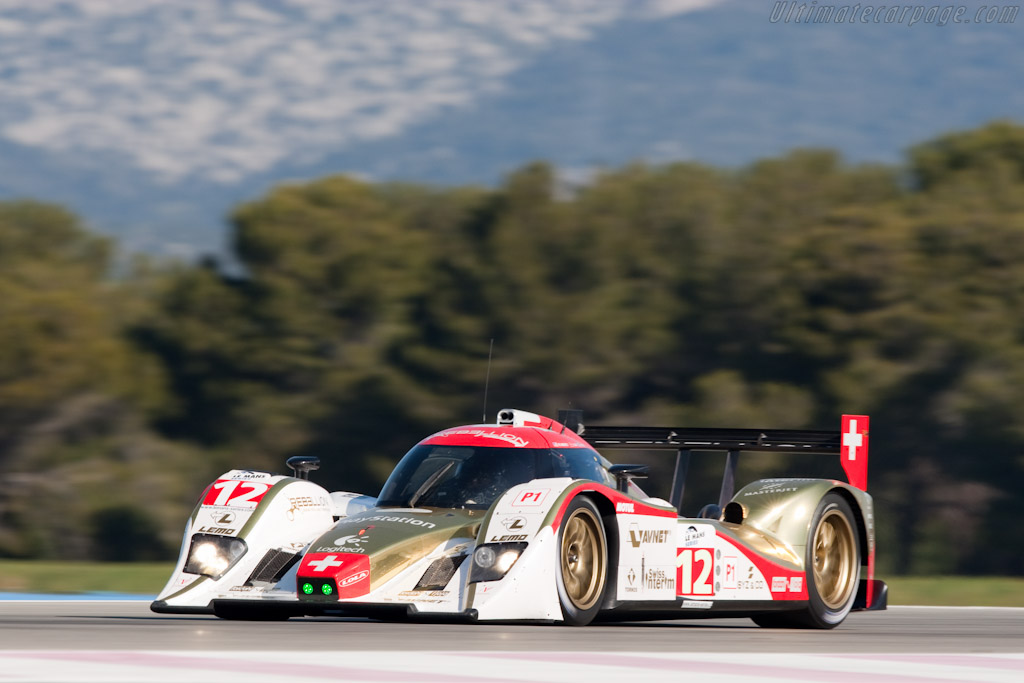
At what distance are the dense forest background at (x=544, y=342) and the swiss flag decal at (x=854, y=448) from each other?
17561mm

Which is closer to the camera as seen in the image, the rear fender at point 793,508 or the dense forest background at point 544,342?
the rear fender at point 793,508

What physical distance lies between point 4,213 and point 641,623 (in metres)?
30.6

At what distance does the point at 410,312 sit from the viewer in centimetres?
3344

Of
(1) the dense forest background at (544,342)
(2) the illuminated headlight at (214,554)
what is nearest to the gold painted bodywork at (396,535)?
(2) the illuminated headlight at (214,554)

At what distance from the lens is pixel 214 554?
9.95 meters

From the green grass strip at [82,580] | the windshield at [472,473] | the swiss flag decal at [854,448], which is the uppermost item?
the swiss flag decal at [854,448]

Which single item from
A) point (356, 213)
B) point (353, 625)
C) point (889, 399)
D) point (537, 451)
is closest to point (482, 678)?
point (353, 625)

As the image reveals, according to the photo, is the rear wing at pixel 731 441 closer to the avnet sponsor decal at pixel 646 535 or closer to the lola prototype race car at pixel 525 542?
the lola prototype race car at pixel 525 542

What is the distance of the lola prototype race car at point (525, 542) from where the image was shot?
9266 mm

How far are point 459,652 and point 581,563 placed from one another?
8.29ft

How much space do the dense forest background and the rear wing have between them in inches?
680

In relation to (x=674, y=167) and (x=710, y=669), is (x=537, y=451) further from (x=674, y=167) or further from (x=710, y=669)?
(x=674, y=167)

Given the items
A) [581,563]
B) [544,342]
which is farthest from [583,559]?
[544,342]

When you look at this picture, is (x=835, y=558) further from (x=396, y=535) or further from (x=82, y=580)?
(x=82, y=580)
